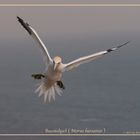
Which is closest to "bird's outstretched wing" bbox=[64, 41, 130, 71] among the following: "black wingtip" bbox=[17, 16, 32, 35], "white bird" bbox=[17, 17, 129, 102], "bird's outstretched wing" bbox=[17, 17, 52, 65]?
"white bird" bbox=[17, 17, 129, 102]

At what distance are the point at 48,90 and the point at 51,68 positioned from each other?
0.54 feet

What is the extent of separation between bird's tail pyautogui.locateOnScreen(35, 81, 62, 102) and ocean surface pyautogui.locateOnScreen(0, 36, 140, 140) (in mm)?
30

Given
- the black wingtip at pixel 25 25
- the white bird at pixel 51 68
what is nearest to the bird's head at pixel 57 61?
the white bird at pixel 51 68

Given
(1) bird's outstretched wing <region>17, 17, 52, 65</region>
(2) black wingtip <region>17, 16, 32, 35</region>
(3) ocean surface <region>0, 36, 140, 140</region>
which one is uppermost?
(2) black wingtip <region>17, 16, 32, 35</region>

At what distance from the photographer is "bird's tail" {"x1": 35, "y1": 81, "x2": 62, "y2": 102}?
11.6 meters

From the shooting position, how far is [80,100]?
11.6 meters

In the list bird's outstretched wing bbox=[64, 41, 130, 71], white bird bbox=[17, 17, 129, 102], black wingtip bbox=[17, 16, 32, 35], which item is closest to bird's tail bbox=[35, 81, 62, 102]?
white bird bbox=[17, 17, 129, 102]

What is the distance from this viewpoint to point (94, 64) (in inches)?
457

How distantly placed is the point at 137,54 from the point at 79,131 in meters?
0.56

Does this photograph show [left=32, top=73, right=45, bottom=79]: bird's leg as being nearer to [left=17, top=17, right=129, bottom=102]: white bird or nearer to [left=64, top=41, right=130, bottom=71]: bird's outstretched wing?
[left=17, top=17, right=129, bottom=102]: white bird

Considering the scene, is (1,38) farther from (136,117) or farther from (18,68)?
(136,117)

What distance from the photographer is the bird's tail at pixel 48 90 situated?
38.1 feet

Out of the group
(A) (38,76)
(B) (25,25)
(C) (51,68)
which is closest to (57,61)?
(C) (51,68)

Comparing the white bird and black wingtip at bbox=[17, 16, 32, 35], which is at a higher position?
black wingtip at bbox=[17, 16, 32, 35]
